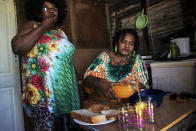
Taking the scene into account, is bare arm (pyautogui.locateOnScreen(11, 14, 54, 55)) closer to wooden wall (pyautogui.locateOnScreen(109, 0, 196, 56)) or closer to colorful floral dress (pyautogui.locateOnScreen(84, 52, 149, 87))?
colorful floral dress (pyautogui.locateOnScreen(84, 52, 149, 87))

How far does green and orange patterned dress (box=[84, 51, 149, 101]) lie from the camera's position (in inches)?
66.1

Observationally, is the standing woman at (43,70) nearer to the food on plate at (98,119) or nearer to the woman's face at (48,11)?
the woman's face at (48,11)

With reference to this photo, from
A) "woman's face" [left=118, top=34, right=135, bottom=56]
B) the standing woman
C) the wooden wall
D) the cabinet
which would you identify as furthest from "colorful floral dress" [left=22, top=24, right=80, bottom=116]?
the wooden wall

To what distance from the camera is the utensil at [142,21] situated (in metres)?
2.88

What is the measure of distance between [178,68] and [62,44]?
1.52 m

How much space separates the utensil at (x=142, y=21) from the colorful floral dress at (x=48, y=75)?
213cm

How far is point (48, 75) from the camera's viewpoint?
3.76 feet

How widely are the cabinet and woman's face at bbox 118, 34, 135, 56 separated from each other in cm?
60

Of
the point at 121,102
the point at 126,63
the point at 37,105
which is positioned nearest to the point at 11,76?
the point at 37,105

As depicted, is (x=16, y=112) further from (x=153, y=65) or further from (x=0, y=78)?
(x=153, y=65)

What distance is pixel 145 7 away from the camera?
9.50 ft

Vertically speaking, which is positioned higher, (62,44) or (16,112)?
(62,44)

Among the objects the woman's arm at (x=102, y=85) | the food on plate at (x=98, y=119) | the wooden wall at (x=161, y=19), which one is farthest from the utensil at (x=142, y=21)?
the food on plate at (x=98, y=119)

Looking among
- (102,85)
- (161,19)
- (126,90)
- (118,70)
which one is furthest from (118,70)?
(161,19)
